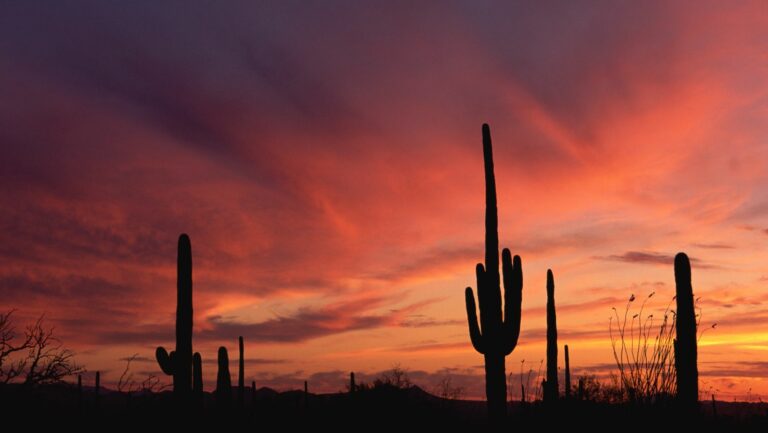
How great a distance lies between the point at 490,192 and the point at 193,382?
668 cm

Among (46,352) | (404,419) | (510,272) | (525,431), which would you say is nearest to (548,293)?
(525,431)

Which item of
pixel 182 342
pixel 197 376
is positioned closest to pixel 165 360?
pixel 182 342

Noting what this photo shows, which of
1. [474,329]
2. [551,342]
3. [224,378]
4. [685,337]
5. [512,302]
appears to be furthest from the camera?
[551,342]

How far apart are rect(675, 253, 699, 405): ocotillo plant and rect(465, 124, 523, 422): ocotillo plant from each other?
331 centimetres

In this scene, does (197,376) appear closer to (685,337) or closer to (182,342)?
(182,342)

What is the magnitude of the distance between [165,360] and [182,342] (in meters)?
0.54

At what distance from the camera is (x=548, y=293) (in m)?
23.9

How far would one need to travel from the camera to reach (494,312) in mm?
15609

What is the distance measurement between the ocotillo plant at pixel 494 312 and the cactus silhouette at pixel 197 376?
17.3 feet

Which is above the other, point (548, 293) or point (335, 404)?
point (548, 293)

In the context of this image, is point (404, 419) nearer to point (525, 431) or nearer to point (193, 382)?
point (525, 431)

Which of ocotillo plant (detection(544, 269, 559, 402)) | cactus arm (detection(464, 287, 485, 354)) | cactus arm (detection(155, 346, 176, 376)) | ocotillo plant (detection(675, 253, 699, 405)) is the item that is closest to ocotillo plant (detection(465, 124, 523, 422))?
cactus arm (detection(464, 287, 485, 354))

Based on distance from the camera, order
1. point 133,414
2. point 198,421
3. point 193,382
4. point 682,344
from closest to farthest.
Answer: point 682,344, point 198,421, point 193,382, point 133,414

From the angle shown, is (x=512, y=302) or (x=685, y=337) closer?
(x=685, y=337)
